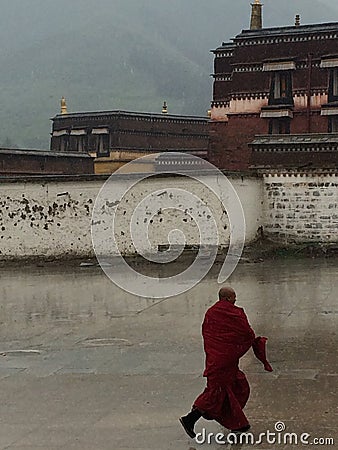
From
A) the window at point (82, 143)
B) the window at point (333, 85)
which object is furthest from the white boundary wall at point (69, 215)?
the window at point (82, 143)

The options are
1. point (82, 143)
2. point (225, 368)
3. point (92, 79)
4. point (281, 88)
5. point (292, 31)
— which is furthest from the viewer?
point (92, 79)

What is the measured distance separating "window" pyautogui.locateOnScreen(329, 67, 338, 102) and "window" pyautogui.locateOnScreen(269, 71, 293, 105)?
154 cm

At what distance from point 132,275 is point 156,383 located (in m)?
10.3

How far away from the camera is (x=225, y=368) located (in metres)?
7.18

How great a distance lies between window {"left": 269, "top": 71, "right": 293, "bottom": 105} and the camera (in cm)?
3120

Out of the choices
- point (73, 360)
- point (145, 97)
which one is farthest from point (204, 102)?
point (73, 360)

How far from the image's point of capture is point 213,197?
2203 centimetres

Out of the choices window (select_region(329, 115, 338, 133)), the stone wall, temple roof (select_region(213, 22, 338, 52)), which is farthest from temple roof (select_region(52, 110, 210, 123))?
the stone wall

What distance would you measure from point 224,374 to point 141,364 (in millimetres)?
3234

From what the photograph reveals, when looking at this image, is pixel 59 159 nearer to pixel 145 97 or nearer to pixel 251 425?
pixel 251 425

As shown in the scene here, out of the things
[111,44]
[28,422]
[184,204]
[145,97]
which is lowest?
[28,422]

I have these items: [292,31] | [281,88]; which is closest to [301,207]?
[281,88]

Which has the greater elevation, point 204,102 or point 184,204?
point 204,102

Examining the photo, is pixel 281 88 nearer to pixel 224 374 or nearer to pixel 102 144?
pixel 102 144
